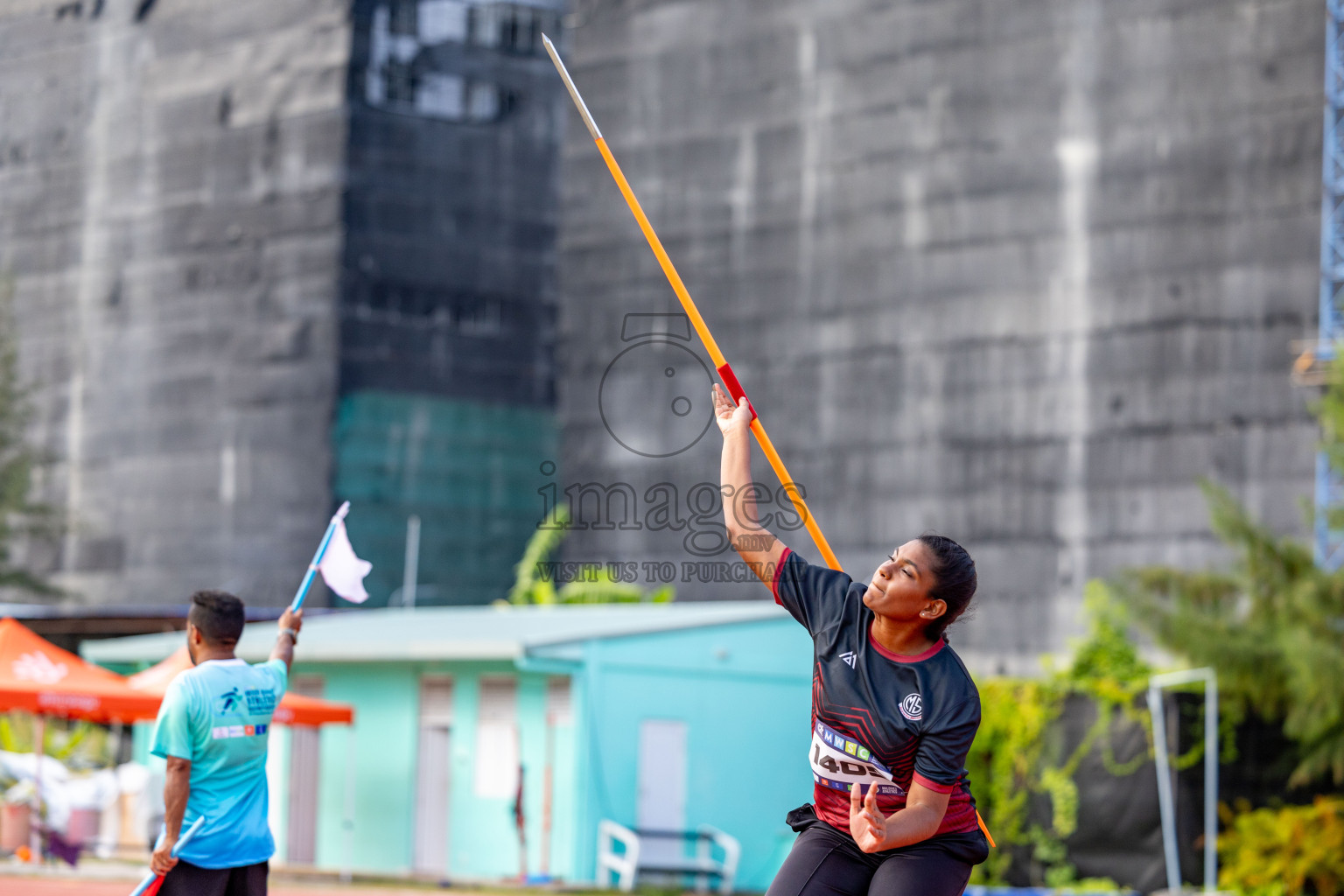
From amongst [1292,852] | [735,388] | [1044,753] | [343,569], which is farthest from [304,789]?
[735,388]

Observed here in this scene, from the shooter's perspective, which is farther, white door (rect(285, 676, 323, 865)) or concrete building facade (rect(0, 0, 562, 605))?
concrete building facade (rect(0, 0, 562, 605))

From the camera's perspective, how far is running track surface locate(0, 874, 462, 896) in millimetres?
18156

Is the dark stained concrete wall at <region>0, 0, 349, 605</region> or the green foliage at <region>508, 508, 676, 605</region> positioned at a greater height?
the dark stained concrete wall at <region>0, 0, 349, 605</region>

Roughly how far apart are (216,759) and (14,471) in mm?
45953

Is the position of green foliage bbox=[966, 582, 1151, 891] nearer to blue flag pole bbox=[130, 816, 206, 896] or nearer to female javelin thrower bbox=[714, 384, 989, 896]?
blue flag pole bbox=[130, 816, 206, 896]

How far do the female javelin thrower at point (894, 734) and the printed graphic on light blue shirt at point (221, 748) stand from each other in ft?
8.74

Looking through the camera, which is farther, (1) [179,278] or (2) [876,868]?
(1) [179,278]

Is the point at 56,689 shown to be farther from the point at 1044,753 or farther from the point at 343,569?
the point at 343,569

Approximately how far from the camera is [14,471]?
5028cm

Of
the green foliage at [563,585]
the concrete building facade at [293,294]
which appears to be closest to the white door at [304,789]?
the green foliage at [563,585]

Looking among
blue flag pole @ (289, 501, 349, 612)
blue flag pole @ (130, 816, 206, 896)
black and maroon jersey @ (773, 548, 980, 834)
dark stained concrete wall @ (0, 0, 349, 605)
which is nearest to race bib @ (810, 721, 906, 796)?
black and maroon jersey @ (773, 548, 980, 834)

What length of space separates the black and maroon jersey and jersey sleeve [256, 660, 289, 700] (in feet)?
9.05

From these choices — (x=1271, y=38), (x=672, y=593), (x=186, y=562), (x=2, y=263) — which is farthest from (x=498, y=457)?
(x=1271, y=38)

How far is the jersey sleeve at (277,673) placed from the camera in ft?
24.2
